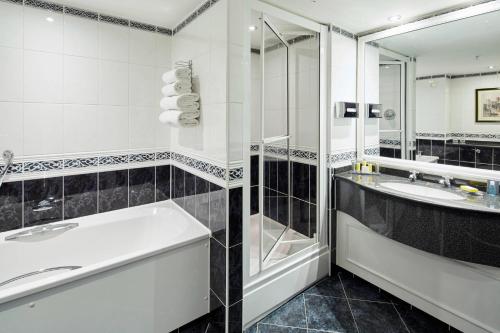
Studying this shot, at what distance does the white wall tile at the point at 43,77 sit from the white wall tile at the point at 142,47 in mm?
528

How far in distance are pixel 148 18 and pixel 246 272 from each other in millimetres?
2112

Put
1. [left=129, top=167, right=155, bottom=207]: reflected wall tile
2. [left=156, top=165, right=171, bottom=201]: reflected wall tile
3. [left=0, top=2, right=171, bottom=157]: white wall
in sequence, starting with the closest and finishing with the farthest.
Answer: [left=0, top=2, right=171, bottom=157]: white wall, [left=129, top=167, right=155, bottom=207]: reflected wall tile, [left=156, top=165, right=171, bottom=201]: reflected wall tile

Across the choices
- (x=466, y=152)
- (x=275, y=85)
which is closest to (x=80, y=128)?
(x=275, y=85)

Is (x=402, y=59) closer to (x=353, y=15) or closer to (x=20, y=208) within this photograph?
(x=353, y=15)

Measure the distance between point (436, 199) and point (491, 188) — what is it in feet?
1.23

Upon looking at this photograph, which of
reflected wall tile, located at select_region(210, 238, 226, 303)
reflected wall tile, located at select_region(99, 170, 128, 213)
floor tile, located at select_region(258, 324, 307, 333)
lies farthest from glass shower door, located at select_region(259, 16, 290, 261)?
reflected wall tile, located at select_region(99, 170, 128, 213)

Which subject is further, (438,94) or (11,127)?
(438,94)

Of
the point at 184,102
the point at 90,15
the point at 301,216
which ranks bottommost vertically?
the point at 301,216

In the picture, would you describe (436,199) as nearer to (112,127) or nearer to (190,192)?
(190,192)

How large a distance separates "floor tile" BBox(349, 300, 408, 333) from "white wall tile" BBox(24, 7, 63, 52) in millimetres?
2909

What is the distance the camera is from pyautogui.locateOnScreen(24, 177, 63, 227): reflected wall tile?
191 centimetres

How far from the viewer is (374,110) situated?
256 cm

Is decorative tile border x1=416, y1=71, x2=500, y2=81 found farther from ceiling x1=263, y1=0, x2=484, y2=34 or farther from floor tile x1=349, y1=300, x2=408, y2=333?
floor tile x1=349, y1=300, x2=408, y2=333

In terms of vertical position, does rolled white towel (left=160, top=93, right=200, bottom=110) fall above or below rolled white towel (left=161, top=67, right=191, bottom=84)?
below
